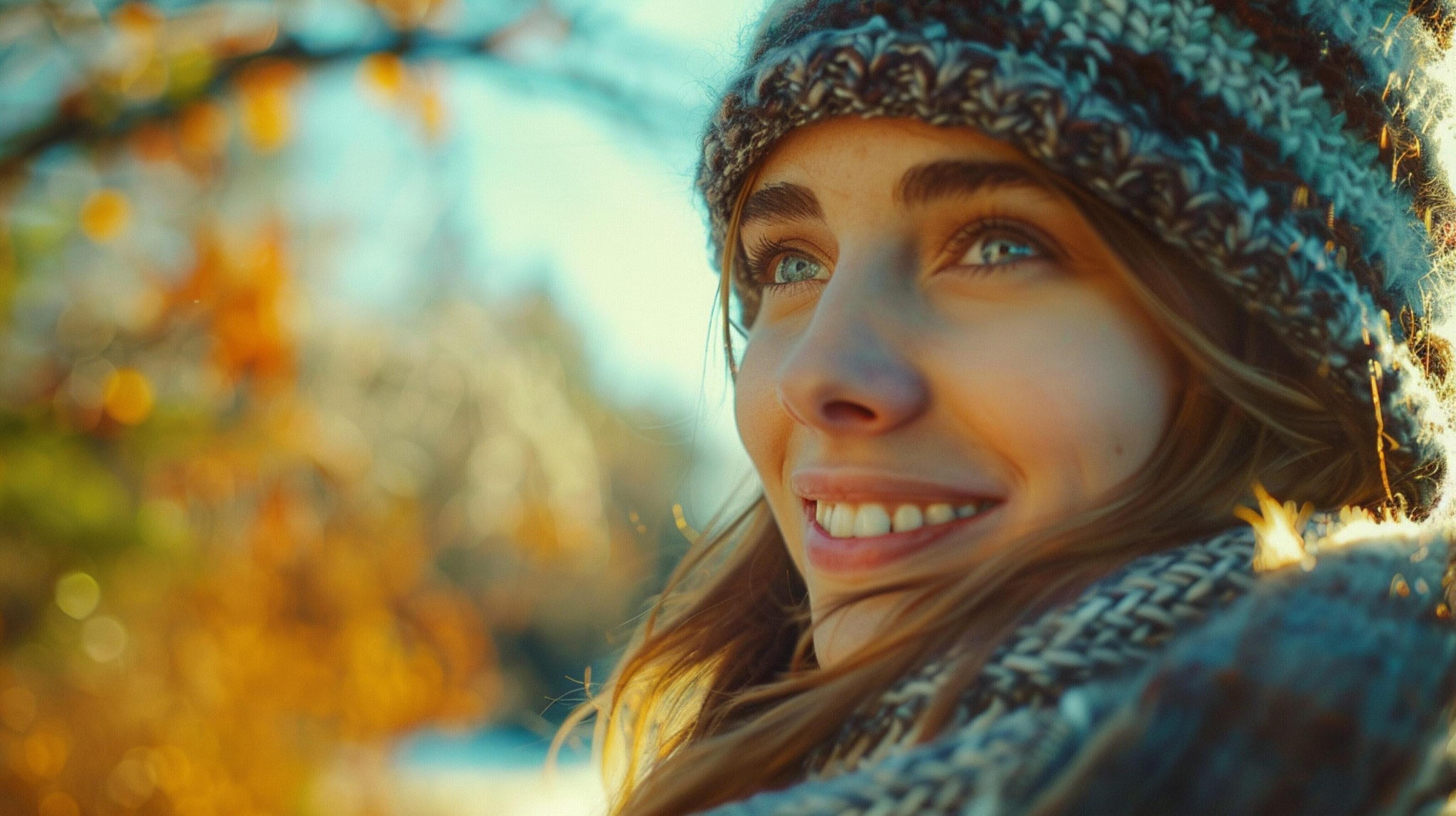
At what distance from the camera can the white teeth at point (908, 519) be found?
1.23m

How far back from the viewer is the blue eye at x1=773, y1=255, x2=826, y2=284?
4.82ft

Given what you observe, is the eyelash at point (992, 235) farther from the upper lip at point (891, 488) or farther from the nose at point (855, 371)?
the upper lip at point (891, 488)

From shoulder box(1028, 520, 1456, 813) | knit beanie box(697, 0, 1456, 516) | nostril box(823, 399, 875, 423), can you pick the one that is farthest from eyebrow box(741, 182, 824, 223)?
shoulder box(1028, 520, 1456, 813)

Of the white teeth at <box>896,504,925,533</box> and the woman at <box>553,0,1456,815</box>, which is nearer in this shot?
the woman at <box>553,0,1456,815</box>

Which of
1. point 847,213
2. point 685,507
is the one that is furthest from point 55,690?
point 847,213

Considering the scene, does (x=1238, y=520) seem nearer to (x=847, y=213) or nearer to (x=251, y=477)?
(x=847, y=213)

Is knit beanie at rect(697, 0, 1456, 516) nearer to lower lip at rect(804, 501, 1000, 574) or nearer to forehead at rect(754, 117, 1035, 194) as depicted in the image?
forehead at rect(754, 117, 1035, 194)

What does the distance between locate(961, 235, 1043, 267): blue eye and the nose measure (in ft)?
0.34

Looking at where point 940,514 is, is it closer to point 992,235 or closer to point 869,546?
point 869,546

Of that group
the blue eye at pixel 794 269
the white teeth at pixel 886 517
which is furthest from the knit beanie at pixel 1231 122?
the white teeth at pixel 886 517

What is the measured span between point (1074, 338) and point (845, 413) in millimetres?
251

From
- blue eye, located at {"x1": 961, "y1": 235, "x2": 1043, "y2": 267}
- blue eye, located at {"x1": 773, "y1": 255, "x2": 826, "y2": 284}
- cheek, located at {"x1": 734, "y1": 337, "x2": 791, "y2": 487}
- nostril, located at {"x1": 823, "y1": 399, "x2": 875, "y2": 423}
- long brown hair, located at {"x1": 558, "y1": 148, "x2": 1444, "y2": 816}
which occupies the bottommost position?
long brown hair, located at {"x1": 558, "y1": 148, "x2": 1444, "y2": 816}

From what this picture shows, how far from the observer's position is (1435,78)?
4.38 feet

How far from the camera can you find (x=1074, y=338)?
1.16m
